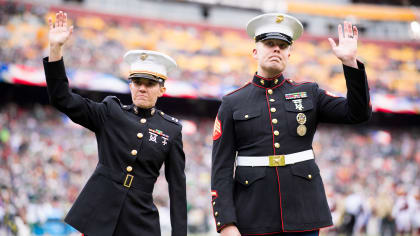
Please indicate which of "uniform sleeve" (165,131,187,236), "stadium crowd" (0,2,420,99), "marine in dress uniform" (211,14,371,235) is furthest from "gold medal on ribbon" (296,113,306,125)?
"stadium crowd" (0,2,420,99)

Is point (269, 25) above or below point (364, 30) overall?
below

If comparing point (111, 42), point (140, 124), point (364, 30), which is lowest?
point (140, 124)

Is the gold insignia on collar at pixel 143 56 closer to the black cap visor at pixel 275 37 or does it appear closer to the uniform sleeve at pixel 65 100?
the uniform sleeve at pixel 65 100

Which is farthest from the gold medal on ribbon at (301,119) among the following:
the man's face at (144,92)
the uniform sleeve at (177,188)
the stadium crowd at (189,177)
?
the stadium crowd at (189,177)

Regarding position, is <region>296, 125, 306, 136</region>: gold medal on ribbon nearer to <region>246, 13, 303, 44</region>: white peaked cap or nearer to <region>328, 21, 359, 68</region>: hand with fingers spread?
<region>328, 21, 359, 68</region>: hand with fingers spread

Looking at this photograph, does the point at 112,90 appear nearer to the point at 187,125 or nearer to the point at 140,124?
the point at 187,125

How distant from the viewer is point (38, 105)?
2138 centimetres

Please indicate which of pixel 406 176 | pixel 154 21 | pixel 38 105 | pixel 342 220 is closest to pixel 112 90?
pixel 38 105

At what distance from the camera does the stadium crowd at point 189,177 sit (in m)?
14.8

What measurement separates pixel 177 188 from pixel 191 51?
22145 mm

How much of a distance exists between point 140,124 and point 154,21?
2325 centimetres

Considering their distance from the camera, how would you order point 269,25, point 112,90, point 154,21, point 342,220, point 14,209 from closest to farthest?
point 269,25 → point 14,209 → point 342,220 → point 112,90 → point 154,21

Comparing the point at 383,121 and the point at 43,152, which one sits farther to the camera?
the point at 383,121

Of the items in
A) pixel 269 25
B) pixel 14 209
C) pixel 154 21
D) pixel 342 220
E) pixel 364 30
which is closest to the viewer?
pixel 269 25
